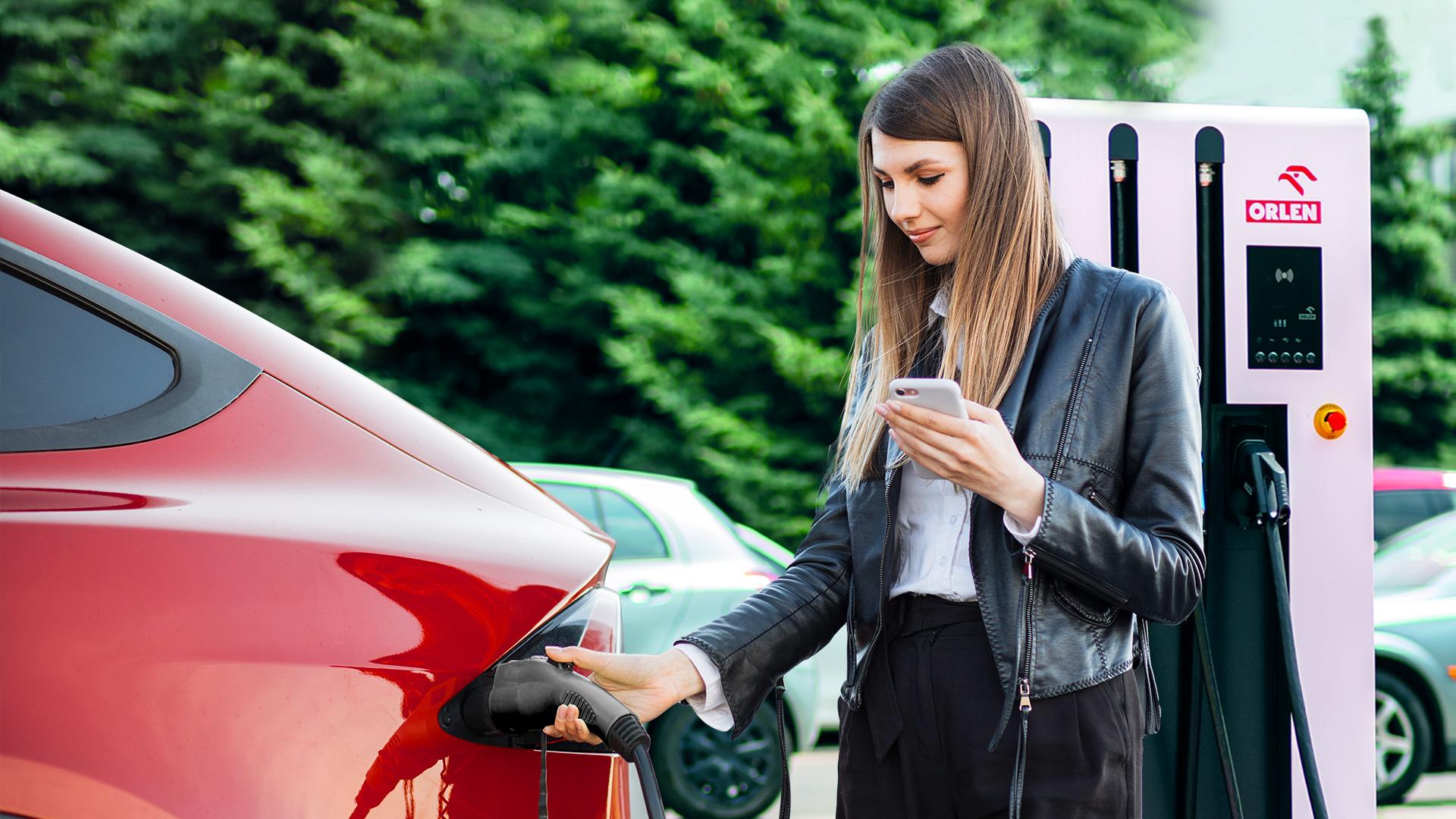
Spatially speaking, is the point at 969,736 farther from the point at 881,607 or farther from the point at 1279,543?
the point at 1279,543

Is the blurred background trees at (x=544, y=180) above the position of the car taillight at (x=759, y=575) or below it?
above

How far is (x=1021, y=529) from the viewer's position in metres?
1.57

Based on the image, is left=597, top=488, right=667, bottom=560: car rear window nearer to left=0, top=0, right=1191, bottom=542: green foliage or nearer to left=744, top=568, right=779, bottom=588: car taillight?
Result: left=744, top=568, right=779, bottom=588: car taillight

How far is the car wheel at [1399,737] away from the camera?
5832 mm

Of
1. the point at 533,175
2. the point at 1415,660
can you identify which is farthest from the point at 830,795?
the point at 533,175

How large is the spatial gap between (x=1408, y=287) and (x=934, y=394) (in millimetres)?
15067

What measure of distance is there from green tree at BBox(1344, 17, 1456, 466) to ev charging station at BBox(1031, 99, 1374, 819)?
1261 cm

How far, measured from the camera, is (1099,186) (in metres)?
2.73

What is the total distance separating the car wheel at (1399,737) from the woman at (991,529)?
186 inches

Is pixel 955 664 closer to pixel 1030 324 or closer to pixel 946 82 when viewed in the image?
pixel 1030 324

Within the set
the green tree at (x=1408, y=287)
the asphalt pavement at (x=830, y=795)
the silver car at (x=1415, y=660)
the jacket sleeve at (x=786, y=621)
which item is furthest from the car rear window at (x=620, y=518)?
the green tree at (x=1408, y=287)

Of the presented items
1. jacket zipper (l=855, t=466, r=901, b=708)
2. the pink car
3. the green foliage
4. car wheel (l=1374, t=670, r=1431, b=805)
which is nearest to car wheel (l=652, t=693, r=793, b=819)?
car wheel (l=1374, t=670, r=1431, b=805)

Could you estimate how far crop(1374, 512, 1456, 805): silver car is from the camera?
580cm

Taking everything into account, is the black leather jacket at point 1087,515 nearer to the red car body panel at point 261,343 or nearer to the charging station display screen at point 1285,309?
the red car body panel at point 261,343
